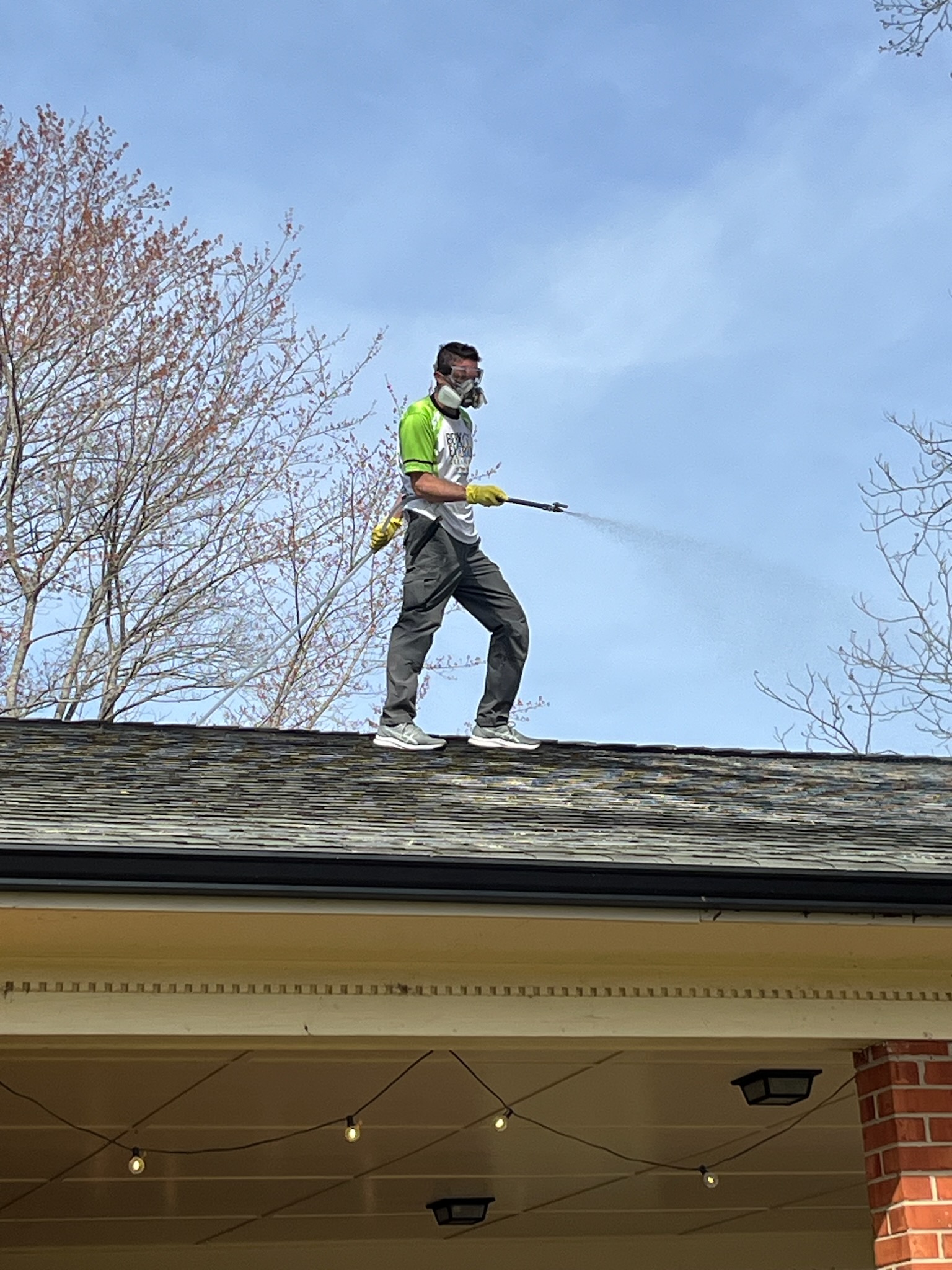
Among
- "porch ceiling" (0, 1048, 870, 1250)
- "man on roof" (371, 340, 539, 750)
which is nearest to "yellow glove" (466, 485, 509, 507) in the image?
"man on roof" (371, 340, 539, 750)

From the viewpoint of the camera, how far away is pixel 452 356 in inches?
352

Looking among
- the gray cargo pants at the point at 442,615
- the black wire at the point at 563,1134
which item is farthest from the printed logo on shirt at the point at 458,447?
the black wire at the point at 563,1134

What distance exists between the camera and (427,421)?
885cm

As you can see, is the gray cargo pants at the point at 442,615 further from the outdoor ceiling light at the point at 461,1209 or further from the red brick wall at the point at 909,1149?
the red brick wall at the point at 909,1149

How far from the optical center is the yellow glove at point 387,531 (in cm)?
918

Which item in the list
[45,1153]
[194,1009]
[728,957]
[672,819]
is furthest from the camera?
[45,1153]

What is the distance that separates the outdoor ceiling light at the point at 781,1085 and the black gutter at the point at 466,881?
1534 millimetres

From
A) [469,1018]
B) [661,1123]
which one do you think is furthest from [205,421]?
[469,1018]

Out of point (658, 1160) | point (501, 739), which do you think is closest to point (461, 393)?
point (501, 739)

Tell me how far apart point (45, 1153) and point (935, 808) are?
442 cm

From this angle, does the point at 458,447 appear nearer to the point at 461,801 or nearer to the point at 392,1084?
the point at 461,801

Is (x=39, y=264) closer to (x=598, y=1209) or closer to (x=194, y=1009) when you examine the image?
(x=598, y=1209)

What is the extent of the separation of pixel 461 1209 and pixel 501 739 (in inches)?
107

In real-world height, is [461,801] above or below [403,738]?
below
